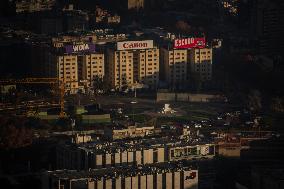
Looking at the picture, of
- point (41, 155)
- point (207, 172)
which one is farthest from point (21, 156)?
point (207, 172)

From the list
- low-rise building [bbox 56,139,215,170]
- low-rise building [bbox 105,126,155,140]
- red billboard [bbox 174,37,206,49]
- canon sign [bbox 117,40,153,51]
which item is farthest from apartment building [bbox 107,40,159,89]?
low-rise building [bbox 56,139,215,170]

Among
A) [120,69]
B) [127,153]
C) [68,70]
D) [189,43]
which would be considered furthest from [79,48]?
[127,153]

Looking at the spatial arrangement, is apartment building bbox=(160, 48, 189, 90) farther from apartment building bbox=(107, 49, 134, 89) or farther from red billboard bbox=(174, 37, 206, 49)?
apartment building bbox=(107, 49, 134, 89)

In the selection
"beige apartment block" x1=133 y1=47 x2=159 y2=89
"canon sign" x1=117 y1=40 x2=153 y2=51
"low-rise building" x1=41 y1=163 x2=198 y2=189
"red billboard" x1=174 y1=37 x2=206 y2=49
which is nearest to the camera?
"low-rise building" x1=41 y1=163 x2=198 y2=189

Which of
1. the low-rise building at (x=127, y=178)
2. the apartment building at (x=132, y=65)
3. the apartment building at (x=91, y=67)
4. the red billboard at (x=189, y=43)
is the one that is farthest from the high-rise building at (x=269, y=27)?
the low-rise building at (x=127, y=178)

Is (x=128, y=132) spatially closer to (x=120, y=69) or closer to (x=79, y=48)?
(x=120, y=69)

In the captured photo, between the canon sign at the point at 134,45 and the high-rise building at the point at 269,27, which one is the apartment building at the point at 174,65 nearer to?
the canon sign at the point at 134,45
